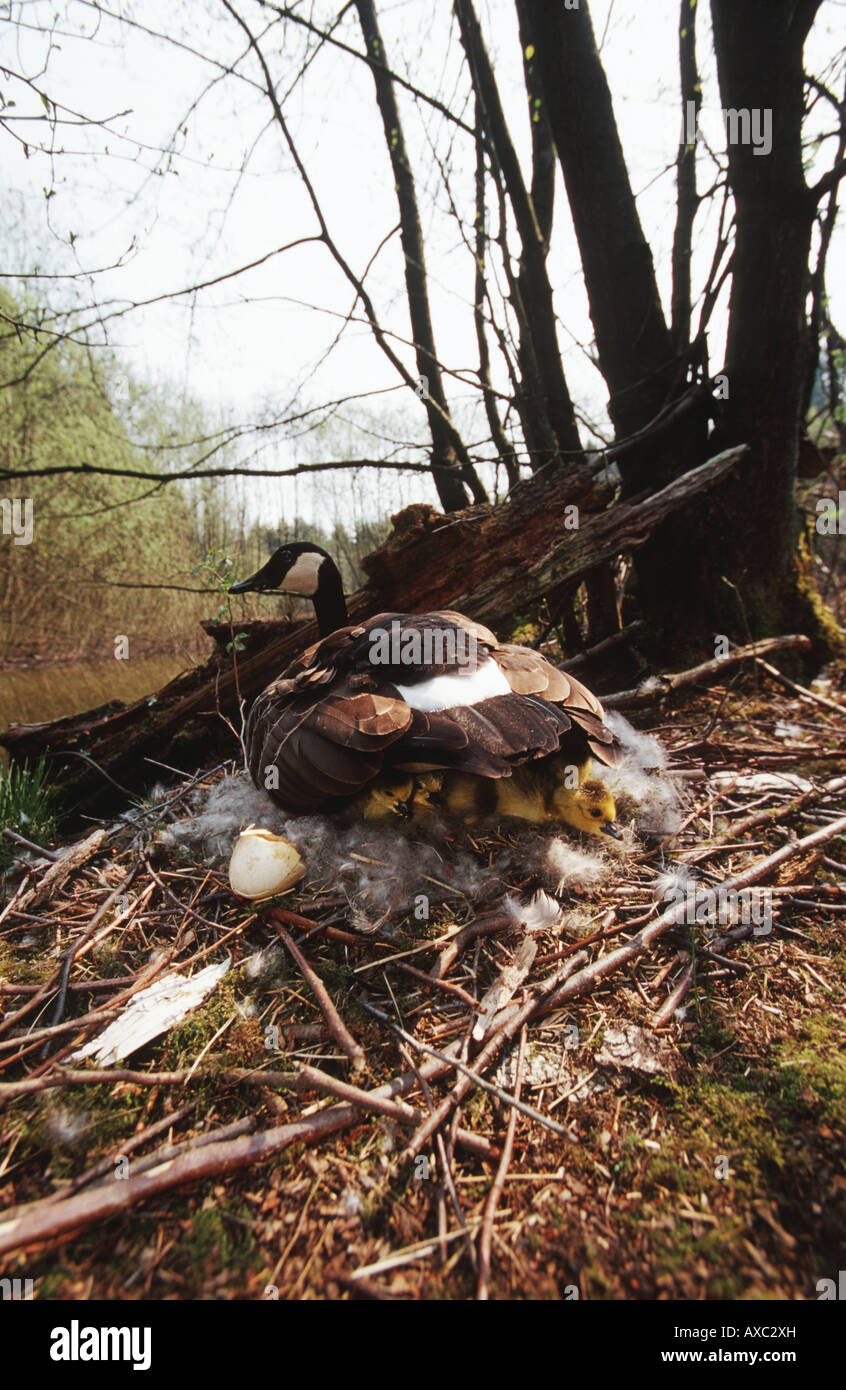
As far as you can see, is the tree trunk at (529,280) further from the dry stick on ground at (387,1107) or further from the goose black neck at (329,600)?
the dry stick on ground at (387,1107)

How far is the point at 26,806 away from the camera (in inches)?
117

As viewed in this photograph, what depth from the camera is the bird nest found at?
0.96 m

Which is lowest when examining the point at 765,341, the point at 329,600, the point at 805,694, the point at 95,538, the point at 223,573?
the point at 805,694

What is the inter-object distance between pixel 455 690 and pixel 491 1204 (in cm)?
137

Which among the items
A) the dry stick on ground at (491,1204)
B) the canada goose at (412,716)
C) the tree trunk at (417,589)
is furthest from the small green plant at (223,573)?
the dry stick on ground at (491,1204)

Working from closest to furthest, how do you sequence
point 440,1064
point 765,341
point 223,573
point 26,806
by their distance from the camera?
point 440,1064, point 26,806, point 223,573, point 765,341

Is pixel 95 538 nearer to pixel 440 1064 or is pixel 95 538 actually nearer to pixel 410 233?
pixel 410 233

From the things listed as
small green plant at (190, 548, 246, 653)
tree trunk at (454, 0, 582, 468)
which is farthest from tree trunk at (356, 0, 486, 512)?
small green plant at (190, 548, 246, 653)

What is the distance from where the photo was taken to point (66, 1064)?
4.58ft

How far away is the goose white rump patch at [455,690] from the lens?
1.95m

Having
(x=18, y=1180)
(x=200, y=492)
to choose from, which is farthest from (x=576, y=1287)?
(x=200, y=492)

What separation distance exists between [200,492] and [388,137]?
7.03 m

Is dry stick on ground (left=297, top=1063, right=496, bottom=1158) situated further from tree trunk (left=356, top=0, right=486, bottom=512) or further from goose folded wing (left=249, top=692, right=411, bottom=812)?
tree trunk (left=356, top=0, right=486, bottom=512)

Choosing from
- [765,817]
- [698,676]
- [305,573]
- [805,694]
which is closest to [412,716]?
[765,817]
